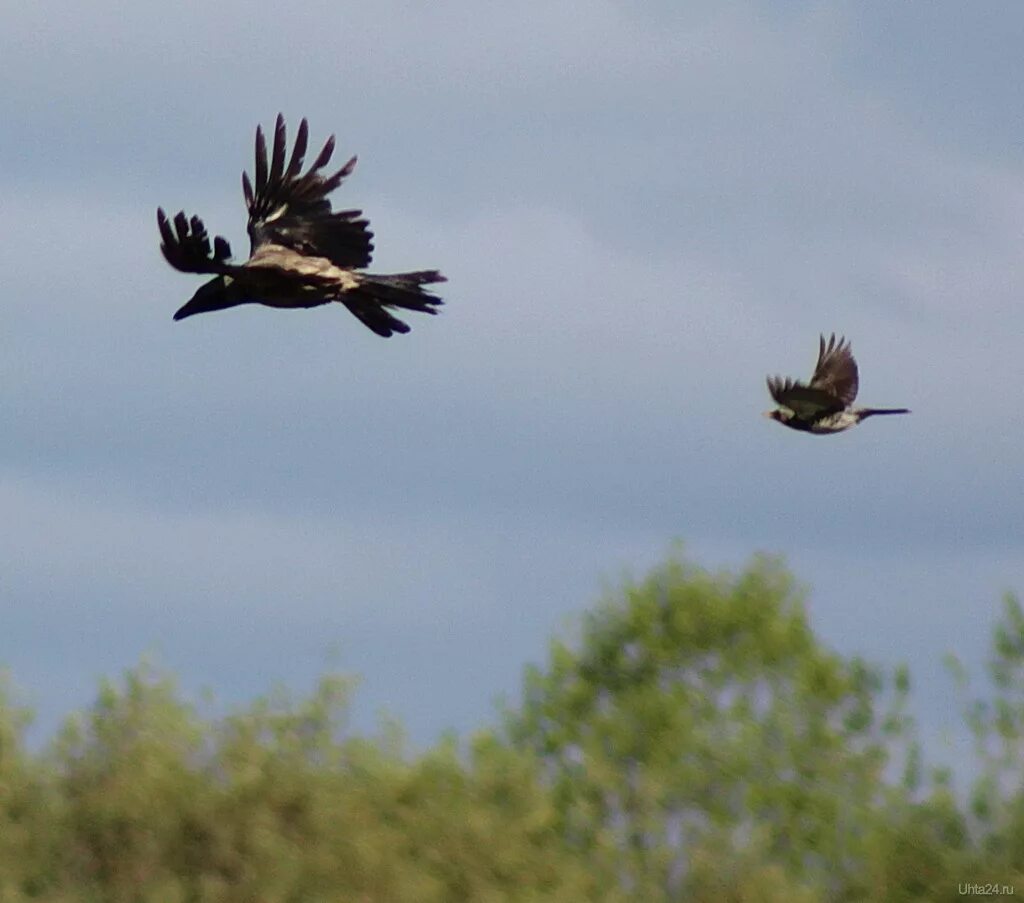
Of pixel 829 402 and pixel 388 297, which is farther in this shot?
pixel 829 402

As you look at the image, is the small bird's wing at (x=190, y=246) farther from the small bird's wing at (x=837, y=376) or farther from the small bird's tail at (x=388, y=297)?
the small bird's wing at (x=837, y=376)

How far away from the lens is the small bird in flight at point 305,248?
16406mm

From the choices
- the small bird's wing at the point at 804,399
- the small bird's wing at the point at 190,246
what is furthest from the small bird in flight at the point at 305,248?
the small bird's wing at the point at 804,399

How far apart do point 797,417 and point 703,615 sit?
39.2 ft

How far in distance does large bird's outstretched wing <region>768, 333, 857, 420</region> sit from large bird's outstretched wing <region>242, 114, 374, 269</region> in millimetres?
7044

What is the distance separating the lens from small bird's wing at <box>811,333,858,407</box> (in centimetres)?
2270

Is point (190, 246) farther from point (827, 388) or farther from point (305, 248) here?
point (827, 388)

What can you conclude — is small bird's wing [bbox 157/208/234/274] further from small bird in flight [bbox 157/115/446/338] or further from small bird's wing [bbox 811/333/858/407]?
small bird's wing [bbox 811/333/858/407]

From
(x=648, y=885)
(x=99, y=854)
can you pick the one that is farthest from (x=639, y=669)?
(x=99, y=854)

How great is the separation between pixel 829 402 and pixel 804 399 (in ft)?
1.26

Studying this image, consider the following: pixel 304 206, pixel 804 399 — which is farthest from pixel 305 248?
pixel 804 399

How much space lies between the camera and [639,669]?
3444cm

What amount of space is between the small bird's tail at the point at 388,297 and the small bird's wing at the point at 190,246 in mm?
1003

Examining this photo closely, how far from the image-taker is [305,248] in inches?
648
